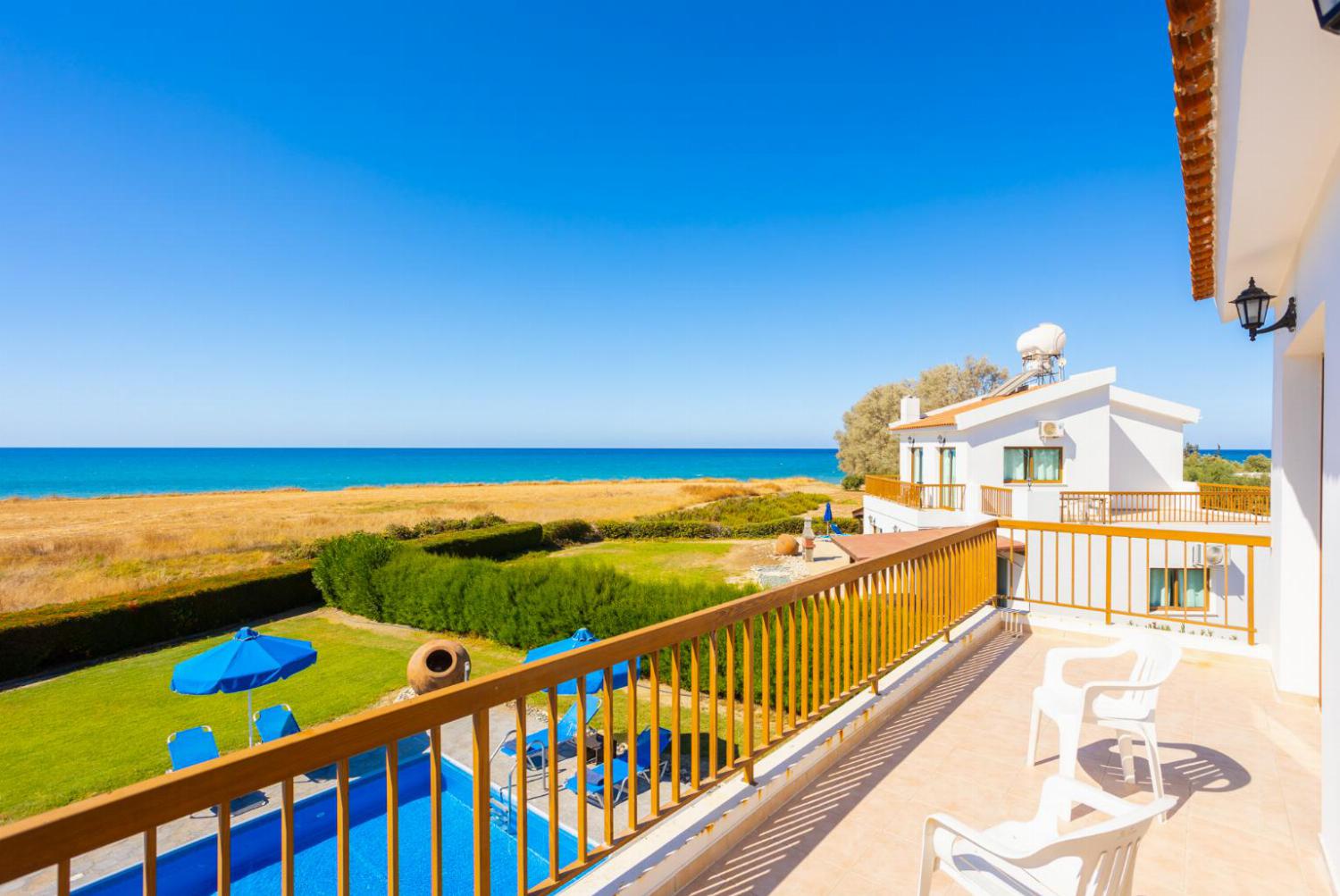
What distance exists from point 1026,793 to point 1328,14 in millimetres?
3393

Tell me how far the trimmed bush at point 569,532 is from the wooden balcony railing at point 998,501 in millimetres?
14372

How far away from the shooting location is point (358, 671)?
9.59 m

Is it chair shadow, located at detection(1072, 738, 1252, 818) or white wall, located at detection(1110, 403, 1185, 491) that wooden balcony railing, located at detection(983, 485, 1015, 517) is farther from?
chair shadow, located at detection(1072, 738, 1252, 818)

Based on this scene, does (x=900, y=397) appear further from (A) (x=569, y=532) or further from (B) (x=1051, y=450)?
(A) (x=569, y=532)

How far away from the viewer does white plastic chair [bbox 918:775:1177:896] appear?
154cm

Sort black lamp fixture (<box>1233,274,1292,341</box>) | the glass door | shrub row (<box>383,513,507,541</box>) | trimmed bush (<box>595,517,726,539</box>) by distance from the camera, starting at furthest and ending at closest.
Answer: trimmed bush (<box>595,517,726,539</box>) < shrub row (<box>383,513,507,541</box>) < the glass door < black lamp fixture (<box>1233,274,1292,341</box>)

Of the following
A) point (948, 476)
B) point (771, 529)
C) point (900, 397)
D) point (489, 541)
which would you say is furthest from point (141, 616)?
point (900, 397)

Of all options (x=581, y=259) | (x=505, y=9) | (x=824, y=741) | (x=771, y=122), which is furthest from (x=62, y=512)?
(x=824, y=741)

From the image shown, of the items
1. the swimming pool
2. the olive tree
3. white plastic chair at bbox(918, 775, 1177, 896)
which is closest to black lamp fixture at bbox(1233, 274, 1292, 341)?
white plastic chair at bbox(918, 775, 1177, 896)

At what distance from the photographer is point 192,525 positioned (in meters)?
27.0

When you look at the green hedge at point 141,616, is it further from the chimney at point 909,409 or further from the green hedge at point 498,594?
the chimney at point 909,409

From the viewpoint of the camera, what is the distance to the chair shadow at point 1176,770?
3.22 meters

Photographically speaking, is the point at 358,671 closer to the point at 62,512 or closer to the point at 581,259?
the point at 581,259

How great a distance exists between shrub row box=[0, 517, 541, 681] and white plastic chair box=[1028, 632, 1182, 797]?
1307 cm
